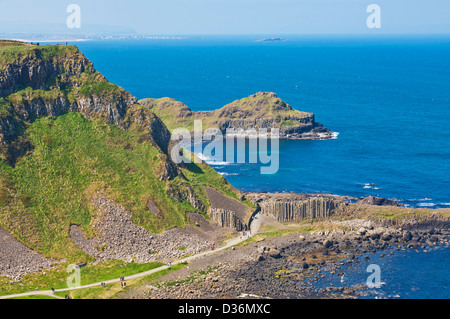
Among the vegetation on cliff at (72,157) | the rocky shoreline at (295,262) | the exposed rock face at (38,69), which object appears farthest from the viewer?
the exposed rock face at (38,69)

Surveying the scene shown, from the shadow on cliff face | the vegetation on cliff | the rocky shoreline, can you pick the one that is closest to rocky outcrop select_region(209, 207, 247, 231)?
the vegetation on cliff

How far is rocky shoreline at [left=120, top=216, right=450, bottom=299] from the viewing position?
112m

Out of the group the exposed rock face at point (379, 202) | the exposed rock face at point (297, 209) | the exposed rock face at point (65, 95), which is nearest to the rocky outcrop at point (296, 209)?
the exposed rock face at point (297, 209)

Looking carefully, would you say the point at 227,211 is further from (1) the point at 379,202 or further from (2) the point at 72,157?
(1) the point at 379,202

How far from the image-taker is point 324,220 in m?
146

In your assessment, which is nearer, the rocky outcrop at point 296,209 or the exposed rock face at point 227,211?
the exposed rock face at point 227,211

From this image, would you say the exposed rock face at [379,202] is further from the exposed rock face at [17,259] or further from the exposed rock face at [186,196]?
the exposed rock face at [17,259]

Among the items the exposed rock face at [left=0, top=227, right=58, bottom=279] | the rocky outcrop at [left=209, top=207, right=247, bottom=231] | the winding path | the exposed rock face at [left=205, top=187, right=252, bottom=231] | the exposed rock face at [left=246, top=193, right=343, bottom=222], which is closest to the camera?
the winding path

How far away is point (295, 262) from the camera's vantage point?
414ft

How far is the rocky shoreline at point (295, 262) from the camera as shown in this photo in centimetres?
11231

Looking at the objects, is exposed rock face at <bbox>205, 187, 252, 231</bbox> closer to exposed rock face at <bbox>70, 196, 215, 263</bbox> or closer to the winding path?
the winding path

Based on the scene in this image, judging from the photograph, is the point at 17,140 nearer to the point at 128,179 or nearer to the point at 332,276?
the point at 128,179

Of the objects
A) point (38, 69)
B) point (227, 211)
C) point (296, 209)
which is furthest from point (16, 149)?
point (296, 209)

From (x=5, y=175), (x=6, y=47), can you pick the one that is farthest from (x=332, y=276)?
(x=6, y=47)
